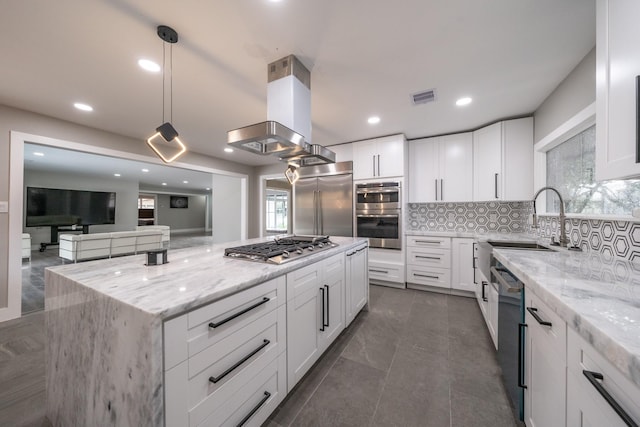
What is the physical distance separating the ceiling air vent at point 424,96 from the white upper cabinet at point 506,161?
127 cm

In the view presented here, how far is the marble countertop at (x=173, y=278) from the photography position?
33.6 inches

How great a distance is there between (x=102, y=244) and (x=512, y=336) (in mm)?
7071

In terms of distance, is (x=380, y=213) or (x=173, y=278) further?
(x=380, y=213)

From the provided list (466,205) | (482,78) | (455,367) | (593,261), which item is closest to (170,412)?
(455,367)

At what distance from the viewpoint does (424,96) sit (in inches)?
95.8

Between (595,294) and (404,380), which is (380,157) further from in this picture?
(595,294)

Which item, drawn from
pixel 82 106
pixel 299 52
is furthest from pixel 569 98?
pixel 82 106

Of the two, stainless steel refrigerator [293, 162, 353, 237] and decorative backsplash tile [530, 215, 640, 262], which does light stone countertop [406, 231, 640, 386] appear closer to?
decorative backsplash tile [530, 215, 640, 262]

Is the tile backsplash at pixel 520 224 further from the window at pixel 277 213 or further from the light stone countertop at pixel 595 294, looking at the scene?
the window at pixel 277 213

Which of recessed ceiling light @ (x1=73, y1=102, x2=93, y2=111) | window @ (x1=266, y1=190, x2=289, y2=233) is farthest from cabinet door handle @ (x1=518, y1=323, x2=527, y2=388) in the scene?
window @ (x1=266, y1=190, x2=289, y2=233)

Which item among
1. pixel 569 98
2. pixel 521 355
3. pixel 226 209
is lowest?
pixel 521 355

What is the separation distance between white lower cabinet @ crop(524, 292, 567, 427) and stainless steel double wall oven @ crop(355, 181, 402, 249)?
238 cm

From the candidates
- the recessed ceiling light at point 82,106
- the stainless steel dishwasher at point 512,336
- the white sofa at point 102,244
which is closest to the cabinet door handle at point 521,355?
the stainless steel dishwasher at point 512,336

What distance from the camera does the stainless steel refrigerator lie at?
3980 millimetres
